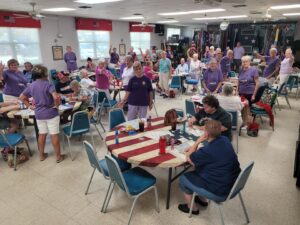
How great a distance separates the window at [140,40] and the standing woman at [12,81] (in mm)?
9776

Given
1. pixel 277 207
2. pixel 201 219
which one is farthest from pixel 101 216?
pixel 277 207

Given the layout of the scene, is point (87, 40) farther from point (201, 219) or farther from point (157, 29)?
point (201, 219)

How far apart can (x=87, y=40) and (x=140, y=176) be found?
9.82 metres

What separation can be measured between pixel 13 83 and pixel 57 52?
18.4 ft

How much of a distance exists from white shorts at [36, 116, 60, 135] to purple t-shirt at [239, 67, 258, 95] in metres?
3.73

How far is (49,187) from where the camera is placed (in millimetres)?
3125

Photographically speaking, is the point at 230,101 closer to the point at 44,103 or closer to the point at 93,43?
the point at 44,103

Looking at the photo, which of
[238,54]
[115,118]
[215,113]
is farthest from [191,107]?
[238,54]

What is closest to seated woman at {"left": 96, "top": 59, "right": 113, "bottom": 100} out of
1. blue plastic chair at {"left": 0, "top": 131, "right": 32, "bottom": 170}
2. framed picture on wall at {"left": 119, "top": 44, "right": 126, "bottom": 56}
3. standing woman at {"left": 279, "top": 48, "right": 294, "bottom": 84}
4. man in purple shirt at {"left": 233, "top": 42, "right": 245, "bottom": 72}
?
blue plastic chair at {"left": 0, "top": 131, "right": 32, "bottom": 170}

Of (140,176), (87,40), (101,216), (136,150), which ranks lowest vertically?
(101,216)

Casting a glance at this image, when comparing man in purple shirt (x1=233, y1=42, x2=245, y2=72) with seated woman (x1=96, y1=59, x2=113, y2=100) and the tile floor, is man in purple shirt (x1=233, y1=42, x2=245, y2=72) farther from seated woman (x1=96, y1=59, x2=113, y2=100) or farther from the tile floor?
the tile floor

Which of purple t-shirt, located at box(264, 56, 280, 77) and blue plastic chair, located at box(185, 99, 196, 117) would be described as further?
purple t-shirt, located at box(264, 56, 280, 77)

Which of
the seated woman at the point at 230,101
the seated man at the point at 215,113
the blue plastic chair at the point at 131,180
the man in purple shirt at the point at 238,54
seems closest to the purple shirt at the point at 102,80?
the seated woman at the point at 230,101

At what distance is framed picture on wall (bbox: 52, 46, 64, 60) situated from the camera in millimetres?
9488
